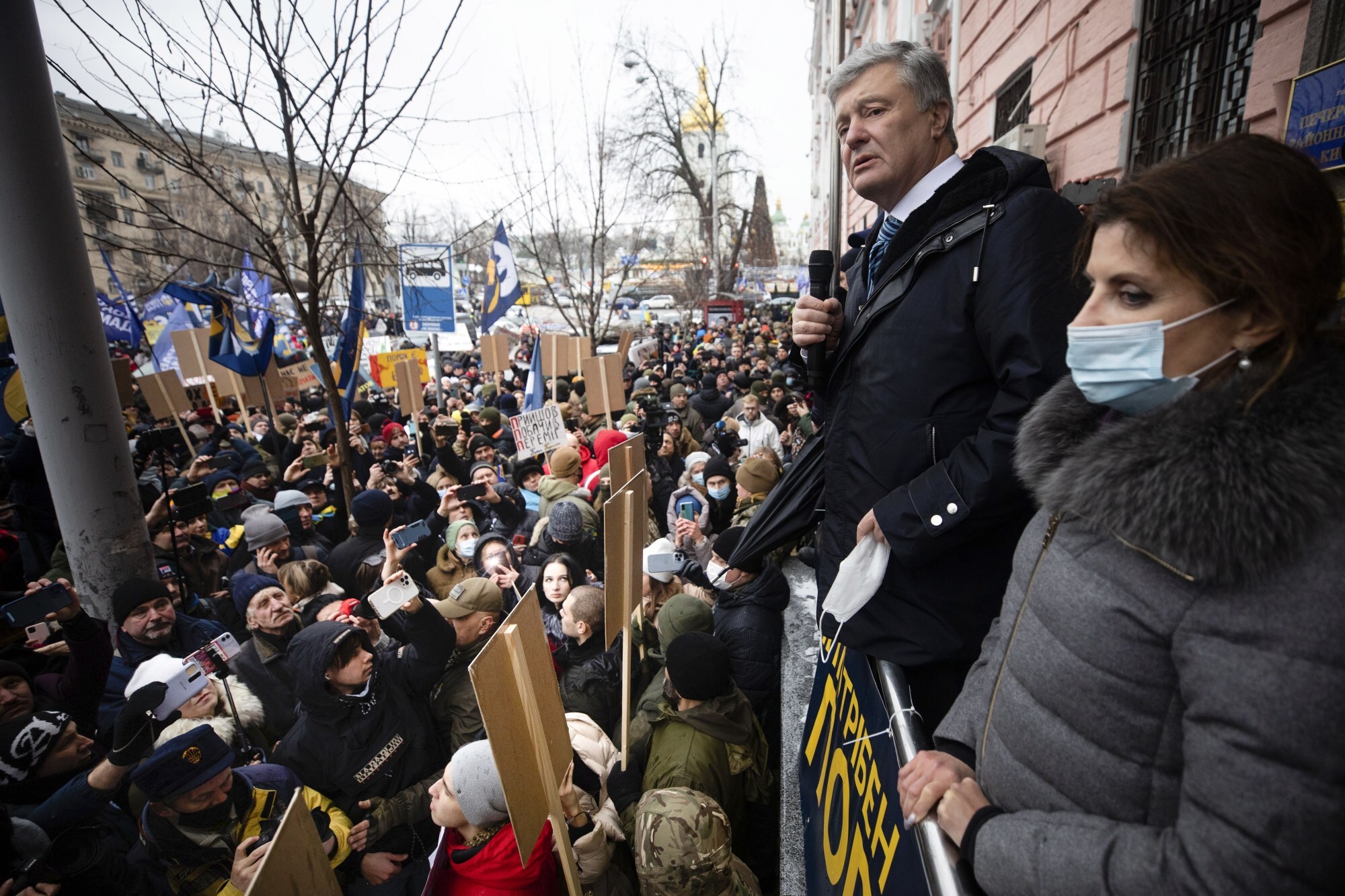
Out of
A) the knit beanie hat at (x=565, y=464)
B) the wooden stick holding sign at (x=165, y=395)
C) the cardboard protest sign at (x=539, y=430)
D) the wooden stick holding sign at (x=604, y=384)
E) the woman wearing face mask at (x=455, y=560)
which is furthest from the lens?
the wooden stick holding sign at (x=165, y=395)

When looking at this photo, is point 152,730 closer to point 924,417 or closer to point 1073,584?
point 924,417

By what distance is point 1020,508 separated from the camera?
157 centimetres

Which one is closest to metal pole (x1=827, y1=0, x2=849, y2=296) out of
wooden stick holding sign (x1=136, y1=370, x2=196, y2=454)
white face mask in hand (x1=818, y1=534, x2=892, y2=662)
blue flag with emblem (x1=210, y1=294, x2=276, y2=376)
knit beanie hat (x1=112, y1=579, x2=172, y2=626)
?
white face mask in hand (x1=818, y1=534, x2=892, y2=662)

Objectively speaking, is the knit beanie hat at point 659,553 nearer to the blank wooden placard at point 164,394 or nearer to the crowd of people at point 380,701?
the crowd of people at point 380,701

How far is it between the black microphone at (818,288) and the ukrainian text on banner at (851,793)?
82 cm

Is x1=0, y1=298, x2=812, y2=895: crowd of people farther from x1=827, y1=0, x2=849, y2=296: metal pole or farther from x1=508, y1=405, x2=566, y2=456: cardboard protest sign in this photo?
x1=827, y1=0, x2=849, y2=296: metal pole

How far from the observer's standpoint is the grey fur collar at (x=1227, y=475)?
0.79 metres

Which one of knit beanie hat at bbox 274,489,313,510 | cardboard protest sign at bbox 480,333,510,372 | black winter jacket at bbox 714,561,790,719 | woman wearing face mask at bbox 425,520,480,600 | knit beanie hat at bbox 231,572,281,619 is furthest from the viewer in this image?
cardboard protest sign at bbox 480,333,510,372

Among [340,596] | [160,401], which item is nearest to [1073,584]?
[340,596]

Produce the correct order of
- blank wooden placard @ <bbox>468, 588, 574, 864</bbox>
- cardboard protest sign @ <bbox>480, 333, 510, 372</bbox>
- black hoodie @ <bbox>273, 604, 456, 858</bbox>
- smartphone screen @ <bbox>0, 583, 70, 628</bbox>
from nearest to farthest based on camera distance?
blank wooden placard @ <bbox>468, 588, 574, 864</bbox> < black hoodie @ <bbox>273, 604, 456, 858</bbox> < smartphone screen @ <bbox>0, 583, 70, 628</bbox> < cardboard protest sign @ <bbox>480, 333, 510, 372</bbox>

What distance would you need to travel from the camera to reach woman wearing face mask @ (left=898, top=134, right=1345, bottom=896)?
757 mm

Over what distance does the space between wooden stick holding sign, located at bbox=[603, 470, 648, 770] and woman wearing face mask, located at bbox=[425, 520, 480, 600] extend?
80.5 inches

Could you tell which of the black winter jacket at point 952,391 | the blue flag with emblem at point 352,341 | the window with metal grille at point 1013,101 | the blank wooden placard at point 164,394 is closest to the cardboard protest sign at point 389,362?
the blank wooden placard at point 164,394

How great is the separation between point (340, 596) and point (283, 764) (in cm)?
156
